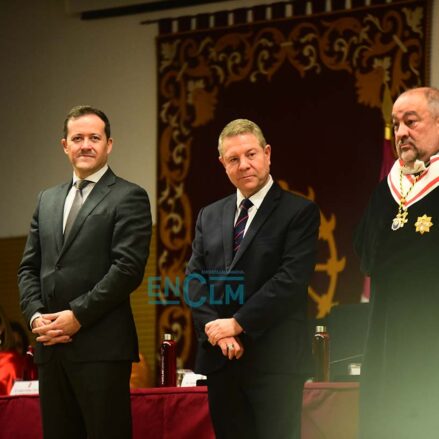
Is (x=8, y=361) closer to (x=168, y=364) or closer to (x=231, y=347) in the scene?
(x=168, y=364)

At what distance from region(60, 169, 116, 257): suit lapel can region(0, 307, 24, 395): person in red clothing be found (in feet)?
5.40

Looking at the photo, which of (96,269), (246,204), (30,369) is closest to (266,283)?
(246,204)

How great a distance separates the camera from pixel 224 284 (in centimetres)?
329

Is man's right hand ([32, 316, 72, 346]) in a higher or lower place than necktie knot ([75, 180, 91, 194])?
lower

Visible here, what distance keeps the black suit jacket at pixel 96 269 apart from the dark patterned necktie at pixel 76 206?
3cm

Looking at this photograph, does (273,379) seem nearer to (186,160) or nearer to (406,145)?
(406,145)

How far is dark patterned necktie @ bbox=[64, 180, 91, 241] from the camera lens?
11.4 feet

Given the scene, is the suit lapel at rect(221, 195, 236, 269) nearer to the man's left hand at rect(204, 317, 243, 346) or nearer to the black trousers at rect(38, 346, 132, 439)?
the man's left hand at rect(204, 317, 243, 346)

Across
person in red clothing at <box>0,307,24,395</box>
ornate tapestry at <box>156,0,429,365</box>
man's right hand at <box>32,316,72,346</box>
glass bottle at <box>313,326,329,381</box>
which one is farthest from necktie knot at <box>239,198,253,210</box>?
ornate tapestry at <box>156,0,429,365</box>

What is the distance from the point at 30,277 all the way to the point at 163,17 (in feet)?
10.9

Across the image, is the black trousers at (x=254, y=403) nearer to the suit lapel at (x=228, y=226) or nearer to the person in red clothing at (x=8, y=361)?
the suit lapel at (x=228, y=226)

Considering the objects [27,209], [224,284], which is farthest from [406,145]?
[27,209]

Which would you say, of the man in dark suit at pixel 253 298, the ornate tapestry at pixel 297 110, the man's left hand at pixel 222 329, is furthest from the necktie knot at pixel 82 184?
the ornate tapestry at pixel 297 110

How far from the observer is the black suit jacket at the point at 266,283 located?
3199 mm
